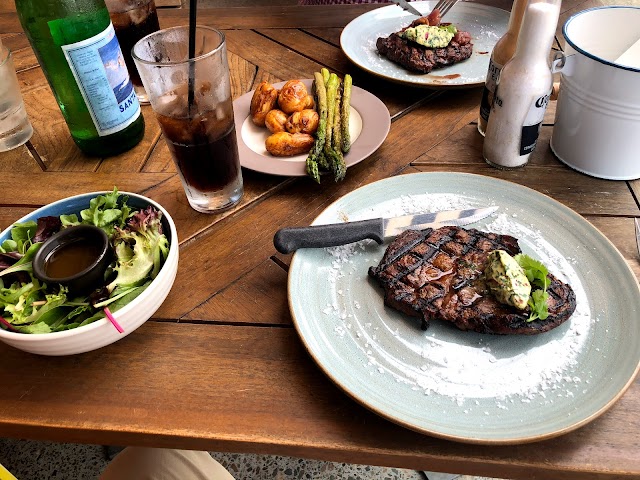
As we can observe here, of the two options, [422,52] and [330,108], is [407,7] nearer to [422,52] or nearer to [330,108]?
[422,52]

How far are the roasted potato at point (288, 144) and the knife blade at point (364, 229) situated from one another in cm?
29

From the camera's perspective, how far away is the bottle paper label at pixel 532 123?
39.6 inches

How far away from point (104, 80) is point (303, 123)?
1.40ft

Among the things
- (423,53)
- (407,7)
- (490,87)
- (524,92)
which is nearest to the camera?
(524,92)

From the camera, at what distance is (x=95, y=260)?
771mm

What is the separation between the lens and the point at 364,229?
2.96ft

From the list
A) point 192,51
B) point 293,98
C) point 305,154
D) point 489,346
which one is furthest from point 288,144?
point 489,346

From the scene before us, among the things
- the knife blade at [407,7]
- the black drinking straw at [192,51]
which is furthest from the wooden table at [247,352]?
the knife blade at [407,7]

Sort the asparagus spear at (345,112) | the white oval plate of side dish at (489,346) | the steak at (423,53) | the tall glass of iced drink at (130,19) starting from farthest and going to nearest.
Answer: the steak at (423,53) → the tall glass of iced drink at (130,19) → the asparagus spear at (345,112) → the white oval plate of side dish at (489,346)

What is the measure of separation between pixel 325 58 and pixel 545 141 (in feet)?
2.25

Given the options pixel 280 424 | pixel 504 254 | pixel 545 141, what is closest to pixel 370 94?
pixel 545 141

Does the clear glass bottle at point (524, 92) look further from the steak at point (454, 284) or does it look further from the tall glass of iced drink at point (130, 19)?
the tall glass of iced drink at point (130, 19)

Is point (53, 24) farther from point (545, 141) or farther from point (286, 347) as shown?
point (545, 141)

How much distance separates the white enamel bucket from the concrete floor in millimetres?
1064
